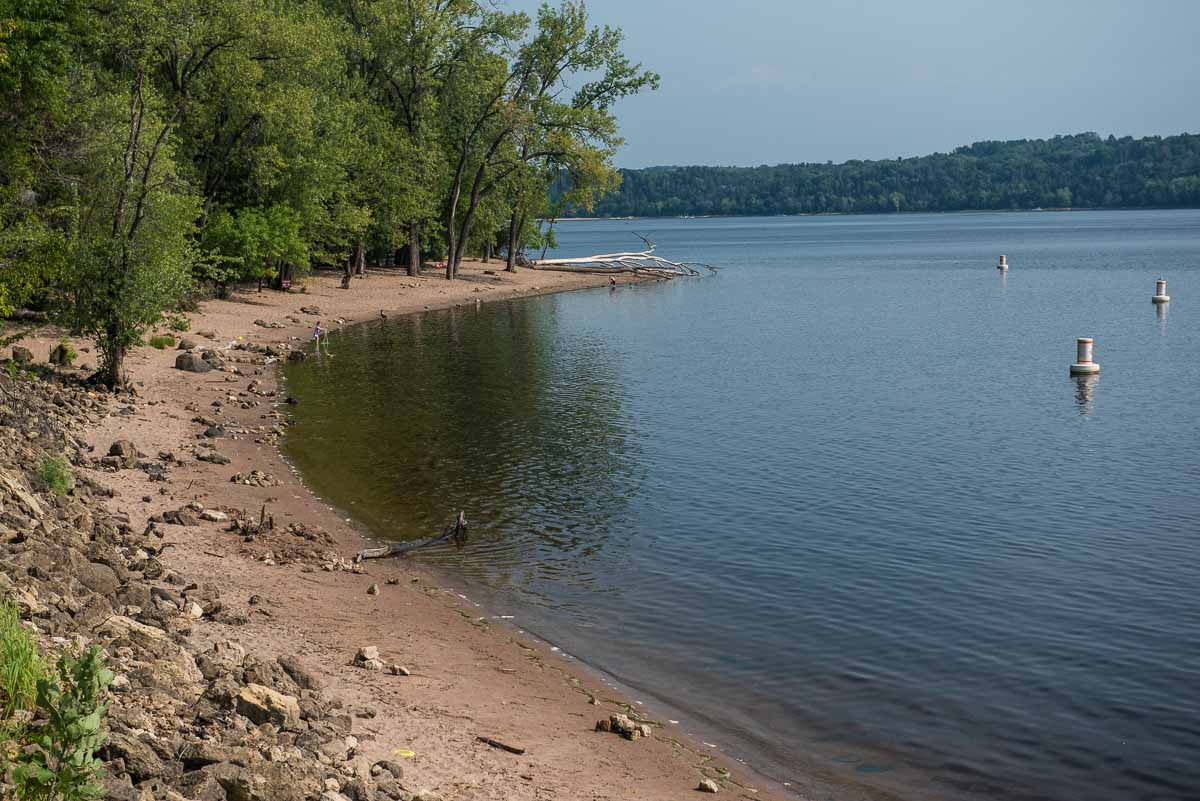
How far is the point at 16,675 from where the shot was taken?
9.11 metres

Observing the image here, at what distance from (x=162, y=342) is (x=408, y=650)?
2748 cm

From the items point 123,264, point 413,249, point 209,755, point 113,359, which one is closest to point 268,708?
point 209,755

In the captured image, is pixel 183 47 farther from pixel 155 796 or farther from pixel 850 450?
pixel 155 796

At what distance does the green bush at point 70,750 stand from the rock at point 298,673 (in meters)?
4.12

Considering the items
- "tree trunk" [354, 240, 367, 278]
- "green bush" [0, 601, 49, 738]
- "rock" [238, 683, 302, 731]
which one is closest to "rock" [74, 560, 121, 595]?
"rock" [238, 683, 302, 731]

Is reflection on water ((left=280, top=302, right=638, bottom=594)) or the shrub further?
the shrub

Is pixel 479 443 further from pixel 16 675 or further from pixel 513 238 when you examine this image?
pixel 513 238

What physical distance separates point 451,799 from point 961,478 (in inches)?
684

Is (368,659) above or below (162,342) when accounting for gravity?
below

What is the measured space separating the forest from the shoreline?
4610 mm

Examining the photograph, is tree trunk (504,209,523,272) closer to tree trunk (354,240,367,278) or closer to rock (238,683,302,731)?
tree trunk (354,240,367,278)

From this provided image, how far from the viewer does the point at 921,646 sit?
15.6 meters

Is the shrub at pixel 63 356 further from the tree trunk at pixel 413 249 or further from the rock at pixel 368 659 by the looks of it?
the tree trunk at pixel 413 249

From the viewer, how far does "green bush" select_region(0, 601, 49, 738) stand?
8.81 metres
